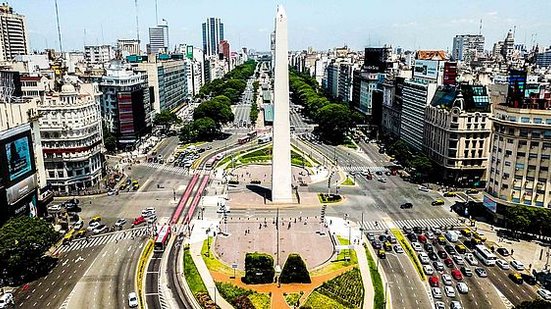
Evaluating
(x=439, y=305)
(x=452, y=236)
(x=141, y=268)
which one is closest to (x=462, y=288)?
(x=439, y=305)

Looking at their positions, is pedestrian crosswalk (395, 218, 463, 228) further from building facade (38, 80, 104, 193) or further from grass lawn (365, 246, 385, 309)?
building facade (38, 80, 104, 193)

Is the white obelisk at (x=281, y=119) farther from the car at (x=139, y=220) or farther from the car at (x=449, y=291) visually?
the car at (x=449, y=291)

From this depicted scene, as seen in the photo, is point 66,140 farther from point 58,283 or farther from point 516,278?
point 516,278

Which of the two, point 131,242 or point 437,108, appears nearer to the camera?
point 131,242

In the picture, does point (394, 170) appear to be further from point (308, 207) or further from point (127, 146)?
point (127, 146)

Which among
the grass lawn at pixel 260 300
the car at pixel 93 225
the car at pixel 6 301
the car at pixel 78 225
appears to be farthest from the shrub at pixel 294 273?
the car at pixel 78 225

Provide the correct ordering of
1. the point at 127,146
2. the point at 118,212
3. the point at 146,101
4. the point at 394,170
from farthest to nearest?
1. the point at 146,101
2. the point at 127,146
3. the point at 394,170
4. the point at 118,212

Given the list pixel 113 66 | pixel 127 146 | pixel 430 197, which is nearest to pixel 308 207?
pixel 430 197
